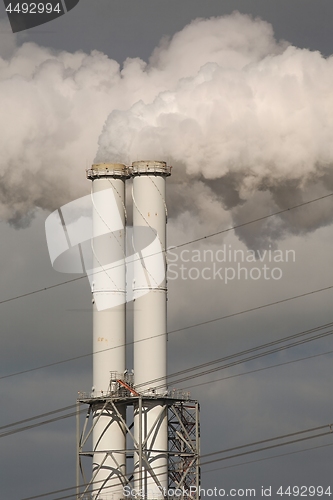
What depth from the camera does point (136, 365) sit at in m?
97.4

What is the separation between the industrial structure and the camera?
317 ft

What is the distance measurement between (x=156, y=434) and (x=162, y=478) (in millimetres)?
3181

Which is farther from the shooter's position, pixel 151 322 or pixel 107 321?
pixel 107 321

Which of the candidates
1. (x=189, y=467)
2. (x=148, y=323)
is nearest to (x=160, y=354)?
(x=148, y=323)

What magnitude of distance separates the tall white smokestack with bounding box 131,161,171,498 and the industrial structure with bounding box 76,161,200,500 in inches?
2.8

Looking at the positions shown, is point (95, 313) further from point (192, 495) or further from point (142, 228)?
point (192, 495)

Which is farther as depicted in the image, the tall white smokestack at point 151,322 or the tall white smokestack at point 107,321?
the tall white smokestack at point 107,321

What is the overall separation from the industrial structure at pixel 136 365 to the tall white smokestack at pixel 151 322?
0.07 meters

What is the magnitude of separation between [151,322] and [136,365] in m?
3.28

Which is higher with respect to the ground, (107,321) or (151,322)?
(107,321)

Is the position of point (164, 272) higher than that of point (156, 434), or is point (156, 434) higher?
point (164, 272)

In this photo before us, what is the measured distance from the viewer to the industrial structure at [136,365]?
9669 centimetres

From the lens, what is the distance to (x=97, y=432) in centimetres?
9831

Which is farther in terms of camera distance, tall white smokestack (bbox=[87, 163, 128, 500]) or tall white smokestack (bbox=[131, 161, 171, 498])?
tall white smokestack (bbox=[87, 163, 128, 500])
